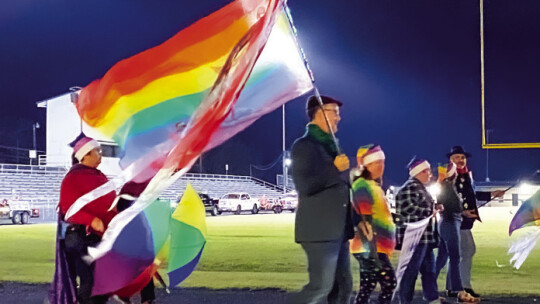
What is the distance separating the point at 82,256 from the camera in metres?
5.91

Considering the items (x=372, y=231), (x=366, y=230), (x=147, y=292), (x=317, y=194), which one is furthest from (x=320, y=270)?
(x=147, y=292)

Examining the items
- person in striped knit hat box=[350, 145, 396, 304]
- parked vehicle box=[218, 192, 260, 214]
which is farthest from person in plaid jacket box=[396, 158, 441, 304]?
parked vehicle box=[218, 192, 260, 214]

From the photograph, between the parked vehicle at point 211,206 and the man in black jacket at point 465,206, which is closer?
the man in black jacket at point 465,206

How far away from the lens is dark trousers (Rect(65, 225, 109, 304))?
19.3ft

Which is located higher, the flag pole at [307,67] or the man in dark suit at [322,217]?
the flag pole at [307,67]

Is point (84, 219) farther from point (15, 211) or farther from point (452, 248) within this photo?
point (15, 211)

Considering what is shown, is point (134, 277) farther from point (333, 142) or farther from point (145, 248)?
point (333, 142)

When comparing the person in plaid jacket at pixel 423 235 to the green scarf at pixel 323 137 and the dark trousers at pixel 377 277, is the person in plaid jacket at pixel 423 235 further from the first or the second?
the green scarf at pixel 323 137

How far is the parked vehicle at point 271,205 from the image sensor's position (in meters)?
43.4

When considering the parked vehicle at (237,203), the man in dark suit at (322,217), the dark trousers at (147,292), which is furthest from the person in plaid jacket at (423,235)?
the parked vehicle at (237,203)

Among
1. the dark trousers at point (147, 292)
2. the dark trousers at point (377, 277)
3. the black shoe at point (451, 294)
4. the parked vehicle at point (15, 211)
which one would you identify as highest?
the dark trousers at point (377, 277)

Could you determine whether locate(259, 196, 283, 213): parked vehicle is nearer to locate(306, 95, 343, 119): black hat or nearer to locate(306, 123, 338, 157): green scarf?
locate(306, 95, 343, 119): black hat

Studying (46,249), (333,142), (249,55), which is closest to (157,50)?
(249,55)

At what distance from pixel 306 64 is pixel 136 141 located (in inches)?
66.0
